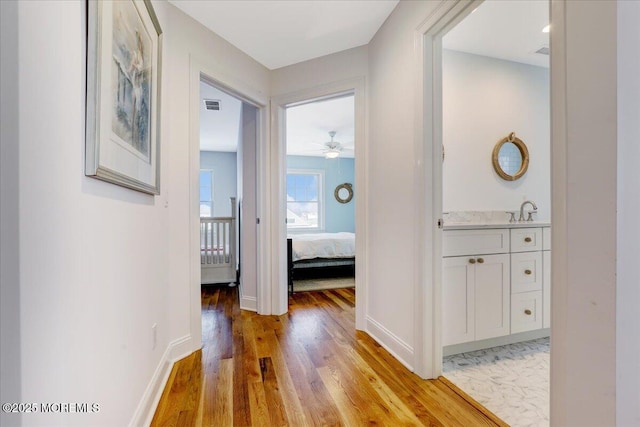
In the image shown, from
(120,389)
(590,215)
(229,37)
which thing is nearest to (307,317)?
(120,389)

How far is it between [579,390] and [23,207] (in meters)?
1.46

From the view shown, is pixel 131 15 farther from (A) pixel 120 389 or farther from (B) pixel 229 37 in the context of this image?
(A) pixel 120 389

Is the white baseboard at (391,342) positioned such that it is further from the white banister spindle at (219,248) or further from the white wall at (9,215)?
the white banister spindle at (219,248)

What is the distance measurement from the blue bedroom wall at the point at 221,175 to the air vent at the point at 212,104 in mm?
2975

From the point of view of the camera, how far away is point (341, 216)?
713 centimetres

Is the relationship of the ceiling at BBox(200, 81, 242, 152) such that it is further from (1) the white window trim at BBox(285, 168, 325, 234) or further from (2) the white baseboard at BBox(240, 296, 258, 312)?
(2) the white baseboard at BBox(240, 296, 258, 312)

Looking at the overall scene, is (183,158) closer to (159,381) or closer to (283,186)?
(283,186)

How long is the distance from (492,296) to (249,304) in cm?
220

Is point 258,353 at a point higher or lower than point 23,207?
lower

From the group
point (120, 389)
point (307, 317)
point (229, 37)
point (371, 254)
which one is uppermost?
point (229, 37)

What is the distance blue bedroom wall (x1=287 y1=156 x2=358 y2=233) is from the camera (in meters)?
7.04

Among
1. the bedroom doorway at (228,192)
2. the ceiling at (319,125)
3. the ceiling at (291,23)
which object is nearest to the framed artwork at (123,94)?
the ceiling at (291,23)

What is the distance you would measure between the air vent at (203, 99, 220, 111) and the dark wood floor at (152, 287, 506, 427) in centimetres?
277

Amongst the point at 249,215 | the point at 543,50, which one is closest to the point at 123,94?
the point at 249,215
